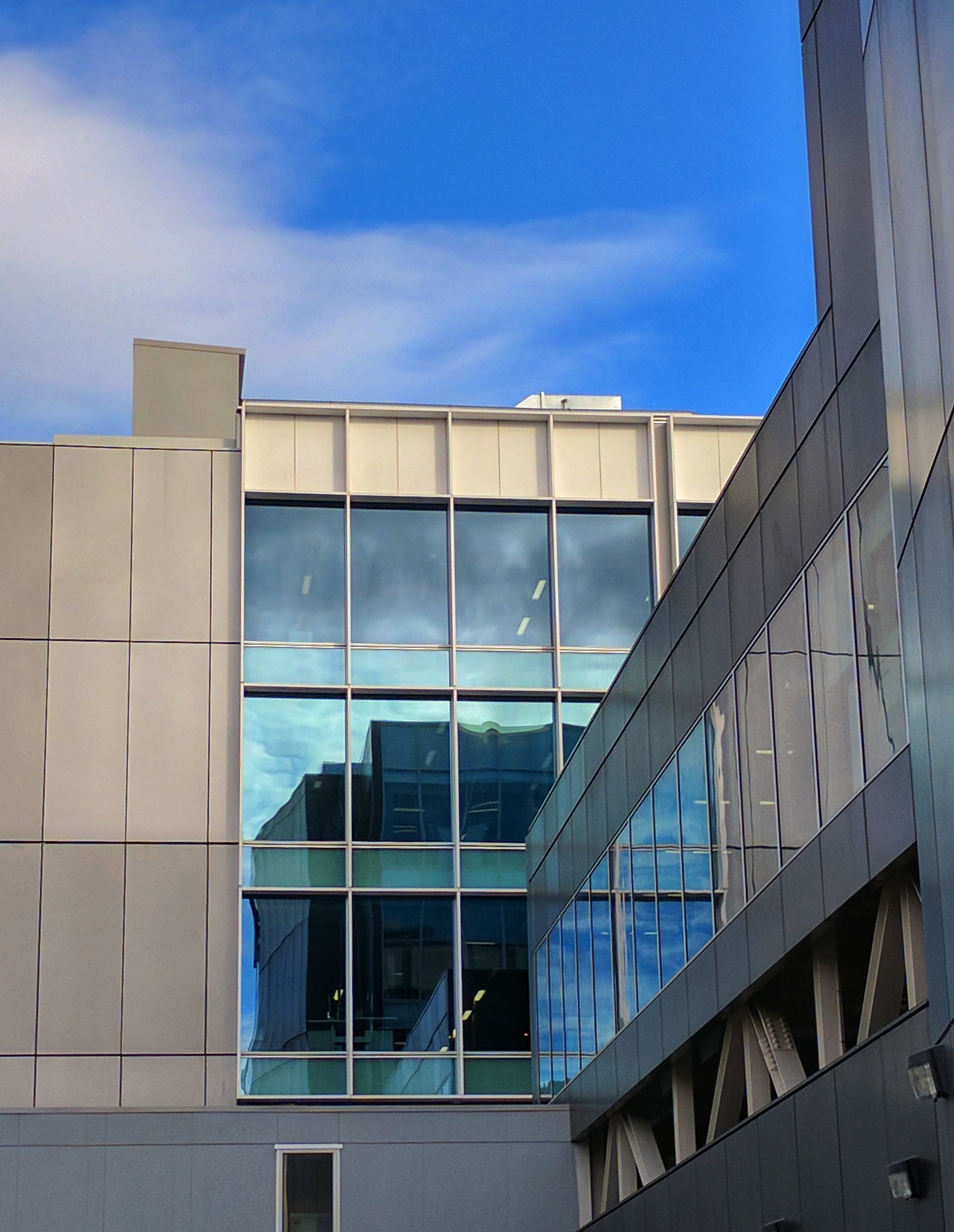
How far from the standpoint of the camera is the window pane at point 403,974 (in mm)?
32812

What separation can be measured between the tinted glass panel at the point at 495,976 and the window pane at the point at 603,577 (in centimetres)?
518

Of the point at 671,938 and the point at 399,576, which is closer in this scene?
the point at 671,938

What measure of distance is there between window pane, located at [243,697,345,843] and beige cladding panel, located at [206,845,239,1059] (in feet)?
2.75

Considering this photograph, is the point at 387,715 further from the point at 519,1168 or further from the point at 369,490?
the point at 519,1168

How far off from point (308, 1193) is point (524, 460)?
14.8 metres

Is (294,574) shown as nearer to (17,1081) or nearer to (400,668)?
(400,668)

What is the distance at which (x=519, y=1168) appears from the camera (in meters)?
27.3

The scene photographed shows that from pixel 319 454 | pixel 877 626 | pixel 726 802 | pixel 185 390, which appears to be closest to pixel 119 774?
pixel 319 454

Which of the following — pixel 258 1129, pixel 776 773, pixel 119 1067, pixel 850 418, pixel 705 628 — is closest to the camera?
pixel 850 418

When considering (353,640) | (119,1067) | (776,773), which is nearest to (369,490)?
(353,640)

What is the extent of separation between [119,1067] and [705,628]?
15826 millimetres

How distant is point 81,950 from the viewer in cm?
3192

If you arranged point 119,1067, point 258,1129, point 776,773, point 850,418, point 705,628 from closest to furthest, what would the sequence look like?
point 850,418 < point 776,773 < point 705,628 < point 258,1129 < point 119,1067

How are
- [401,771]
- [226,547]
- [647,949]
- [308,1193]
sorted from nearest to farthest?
[647,949], [308,1193], [401,771], [226,547]
